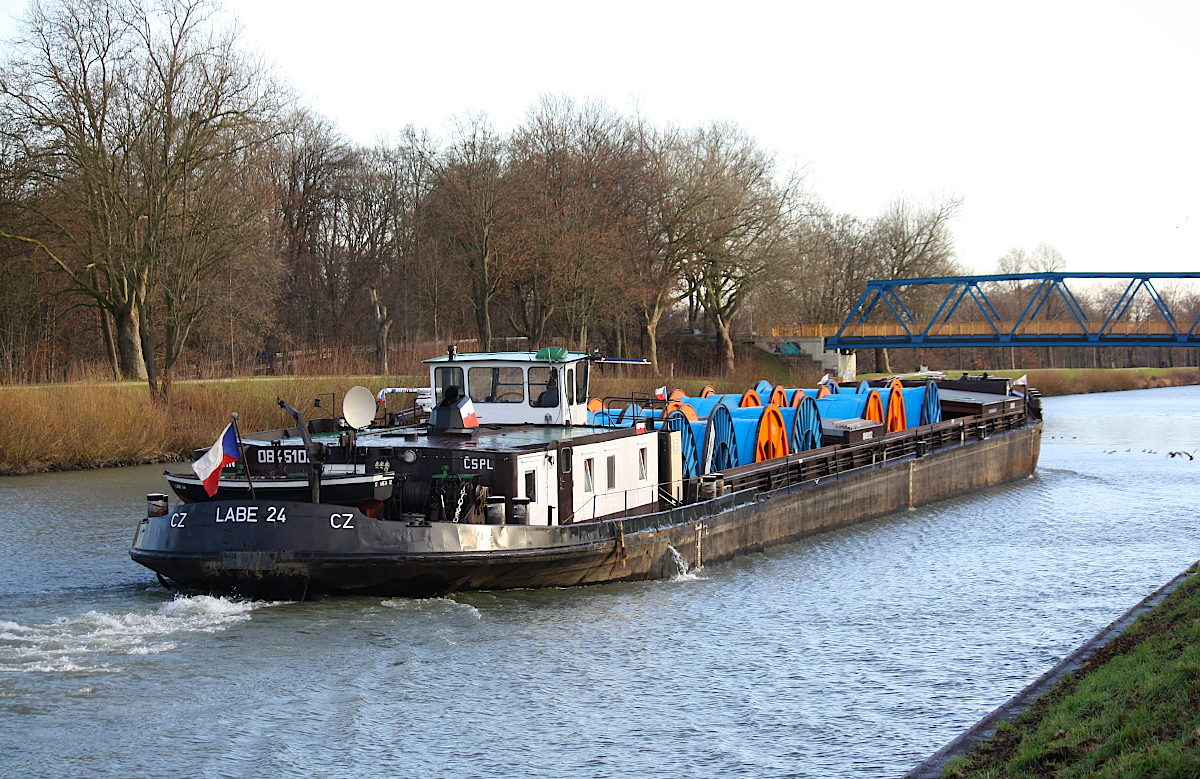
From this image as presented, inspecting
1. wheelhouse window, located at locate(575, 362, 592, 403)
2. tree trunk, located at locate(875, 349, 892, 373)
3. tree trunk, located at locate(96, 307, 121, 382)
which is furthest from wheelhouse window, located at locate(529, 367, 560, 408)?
tree trunk, located at locate(875, 349, 892, 373)

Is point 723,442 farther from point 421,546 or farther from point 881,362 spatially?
point 881,362

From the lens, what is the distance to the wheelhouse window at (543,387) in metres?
17.0

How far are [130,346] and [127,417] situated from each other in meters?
7.95

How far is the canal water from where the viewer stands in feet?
31.2

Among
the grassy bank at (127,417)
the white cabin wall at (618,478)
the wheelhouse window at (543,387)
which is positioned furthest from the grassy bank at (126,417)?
the white cabin wall at (618,478)

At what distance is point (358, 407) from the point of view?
1565cm

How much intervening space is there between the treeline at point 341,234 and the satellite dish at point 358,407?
689 inches

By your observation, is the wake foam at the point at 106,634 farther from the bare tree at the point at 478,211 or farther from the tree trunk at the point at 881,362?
the tree trunk at the point at 881,362

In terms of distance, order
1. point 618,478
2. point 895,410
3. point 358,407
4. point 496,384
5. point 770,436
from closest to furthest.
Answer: point 358,407 < point 618,478 < point 496,384 < point 770,436 < point 895,410

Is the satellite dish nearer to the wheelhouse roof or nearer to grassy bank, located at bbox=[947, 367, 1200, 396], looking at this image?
the wheelhouse roof

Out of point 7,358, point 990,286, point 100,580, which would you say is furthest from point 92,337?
point 990,286

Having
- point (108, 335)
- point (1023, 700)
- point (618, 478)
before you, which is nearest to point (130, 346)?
point (108, 335)

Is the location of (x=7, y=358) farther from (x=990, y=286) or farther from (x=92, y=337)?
(x=990, y=286)

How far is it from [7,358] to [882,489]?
892 inches
